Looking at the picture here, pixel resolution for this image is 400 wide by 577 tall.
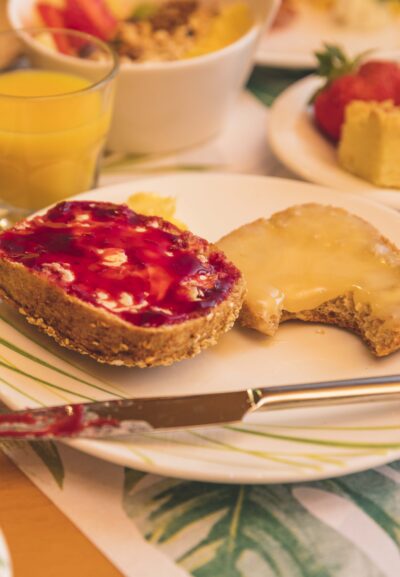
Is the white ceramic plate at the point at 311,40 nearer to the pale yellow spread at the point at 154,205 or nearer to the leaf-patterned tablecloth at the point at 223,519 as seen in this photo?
the pale yellow spread at the point at 154,205

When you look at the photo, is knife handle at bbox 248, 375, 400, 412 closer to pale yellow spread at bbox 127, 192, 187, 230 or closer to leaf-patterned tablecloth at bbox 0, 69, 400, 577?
leaf-patterned tablecloth at bbox 0, 69, 400, 577

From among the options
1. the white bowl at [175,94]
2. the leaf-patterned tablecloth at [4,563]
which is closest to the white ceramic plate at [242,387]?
the leaf-patterned tablecloth at [4,563]

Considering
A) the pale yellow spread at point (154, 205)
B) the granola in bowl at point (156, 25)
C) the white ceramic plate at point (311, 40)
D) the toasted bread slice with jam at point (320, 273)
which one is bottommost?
the white ceramic plate at point (311, 40)

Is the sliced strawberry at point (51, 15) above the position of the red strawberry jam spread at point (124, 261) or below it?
below

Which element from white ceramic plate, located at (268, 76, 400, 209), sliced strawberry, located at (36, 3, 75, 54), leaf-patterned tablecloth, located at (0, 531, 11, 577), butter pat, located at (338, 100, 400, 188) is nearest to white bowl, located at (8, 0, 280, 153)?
sliced strawberry, located at (36, 3, 75, 54)

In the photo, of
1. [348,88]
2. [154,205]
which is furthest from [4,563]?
[348,88]
